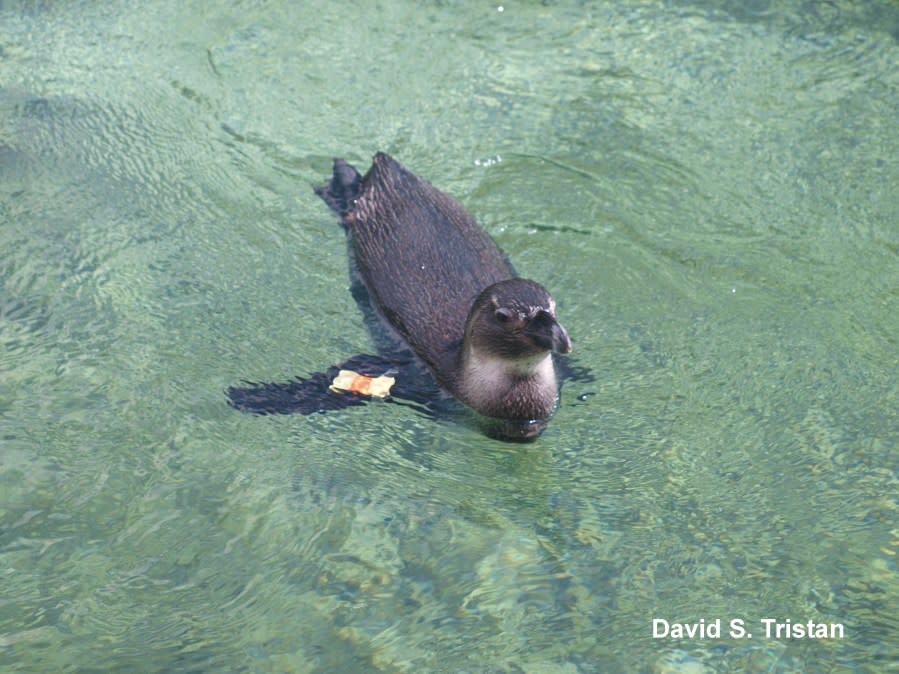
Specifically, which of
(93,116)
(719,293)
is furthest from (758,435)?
(93,116)

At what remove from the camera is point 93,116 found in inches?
316

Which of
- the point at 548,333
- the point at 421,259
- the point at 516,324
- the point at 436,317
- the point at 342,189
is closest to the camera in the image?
the point at 548,333

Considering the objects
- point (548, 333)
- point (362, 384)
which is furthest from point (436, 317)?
point (548, 333)

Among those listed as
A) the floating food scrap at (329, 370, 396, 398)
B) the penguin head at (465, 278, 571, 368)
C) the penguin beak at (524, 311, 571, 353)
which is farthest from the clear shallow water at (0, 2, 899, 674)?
the penguin beak at (524, 311, 571, 353)

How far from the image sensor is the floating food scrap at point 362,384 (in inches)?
226

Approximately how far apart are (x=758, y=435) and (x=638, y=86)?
365 cm

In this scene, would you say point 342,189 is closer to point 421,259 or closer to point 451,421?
point 421,259

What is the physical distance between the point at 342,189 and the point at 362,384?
181 centimetres

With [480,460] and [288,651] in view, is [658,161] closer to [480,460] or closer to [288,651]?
[480,460]

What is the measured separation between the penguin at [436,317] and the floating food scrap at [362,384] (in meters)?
0.01

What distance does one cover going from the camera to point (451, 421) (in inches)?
227

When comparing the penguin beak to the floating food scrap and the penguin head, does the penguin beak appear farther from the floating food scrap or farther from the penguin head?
the floating food scrap

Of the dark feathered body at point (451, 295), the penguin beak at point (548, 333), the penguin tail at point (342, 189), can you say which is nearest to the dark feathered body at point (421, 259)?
the dark feathered body at point (451, 295)

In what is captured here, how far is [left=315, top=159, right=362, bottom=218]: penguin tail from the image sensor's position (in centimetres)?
706
